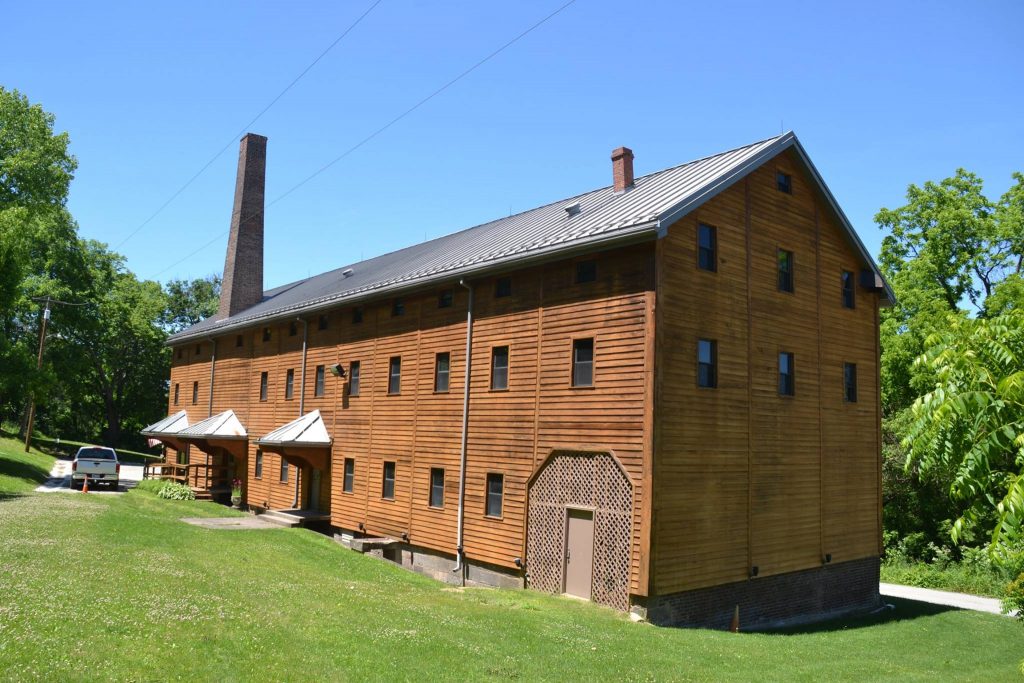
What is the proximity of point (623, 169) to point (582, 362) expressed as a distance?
688cm

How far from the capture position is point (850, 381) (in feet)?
72.2

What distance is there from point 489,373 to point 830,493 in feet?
32.1

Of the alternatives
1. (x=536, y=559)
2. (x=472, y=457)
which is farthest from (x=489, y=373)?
(x=536, y=559)

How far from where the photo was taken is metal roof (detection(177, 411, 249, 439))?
32281 millimetres

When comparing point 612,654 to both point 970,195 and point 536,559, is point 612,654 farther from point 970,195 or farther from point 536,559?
point 970,195

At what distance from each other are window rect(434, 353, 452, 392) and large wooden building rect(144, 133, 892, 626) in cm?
6

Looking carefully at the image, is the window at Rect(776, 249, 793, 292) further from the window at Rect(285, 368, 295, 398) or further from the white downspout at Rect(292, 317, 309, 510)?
the window at Rect(285, 368, 295, 398)

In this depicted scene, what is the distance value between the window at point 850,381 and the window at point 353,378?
1501 cm

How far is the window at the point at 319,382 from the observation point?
27375 millimetres

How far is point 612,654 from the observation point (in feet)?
40.3

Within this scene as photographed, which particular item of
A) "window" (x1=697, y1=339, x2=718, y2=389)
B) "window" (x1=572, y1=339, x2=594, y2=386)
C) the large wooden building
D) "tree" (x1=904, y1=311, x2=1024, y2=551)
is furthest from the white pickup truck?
"tree" (x1=904, y1=311, x2=1024, y2=551)

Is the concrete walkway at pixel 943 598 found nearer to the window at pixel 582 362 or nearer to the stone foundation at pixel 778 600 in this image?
the stone foundation at pixel 778 600

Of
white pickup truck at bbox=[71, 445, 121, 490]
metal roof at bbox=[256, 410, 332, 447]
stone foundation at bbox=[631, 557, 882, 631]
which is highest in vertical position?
metal roof at bbox=[256, 410, 332, 447]

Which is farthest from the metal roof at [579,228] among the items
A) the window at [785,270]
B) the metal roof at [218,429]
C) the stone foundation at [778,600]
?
the stone foundation at [778,600]
